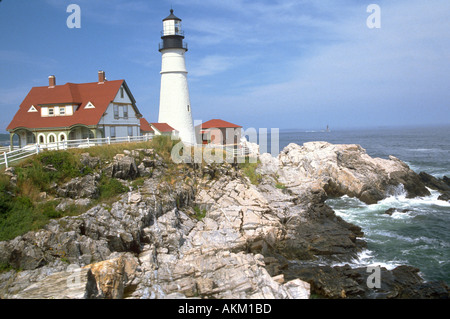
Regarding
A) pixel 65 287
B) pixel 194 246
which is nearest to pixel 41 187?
pixel 65 287

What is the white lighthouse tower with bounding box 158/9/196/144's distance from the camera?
30672 mm

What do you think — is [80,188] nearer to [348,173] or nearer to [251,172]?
[251,172]

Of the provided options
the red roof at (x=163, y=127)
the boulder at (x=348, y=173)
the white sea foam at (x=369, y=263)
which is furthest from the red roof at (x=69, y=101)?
the white sea foam at (x=369, y=263)

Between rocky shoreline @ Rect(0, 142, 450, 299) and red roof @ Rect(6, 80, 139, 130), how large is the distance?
5.91 m

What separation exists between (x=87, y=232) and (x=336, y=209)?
19.3m

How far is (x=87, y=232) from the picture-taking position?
16.3 metres

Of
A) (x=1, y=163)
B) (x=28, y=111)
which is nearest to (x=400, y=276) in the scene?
(x=1, y=163)

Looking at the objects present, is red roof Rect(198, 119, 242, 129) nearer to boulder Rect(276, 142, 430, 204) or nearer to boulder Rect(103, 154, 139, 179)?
Result: boulder Rect(276, 142, 430, 204)

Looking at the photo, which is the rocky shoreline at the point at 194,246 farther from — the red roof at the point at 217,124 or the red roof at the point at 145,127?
the red roof at the point at 145,127

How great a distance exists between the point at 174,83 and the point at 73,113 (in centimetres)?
900

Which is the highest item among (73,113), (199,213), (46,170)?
(73,113)

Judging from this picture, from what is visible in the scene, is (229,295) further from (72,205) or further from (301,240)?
(72,205)

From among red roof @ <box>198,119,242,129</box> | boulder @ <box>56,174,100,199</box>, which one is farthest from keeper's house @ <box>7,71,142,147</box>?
red roof @ <box>198,119,242,129</box>

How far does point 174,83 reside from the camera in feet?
102
